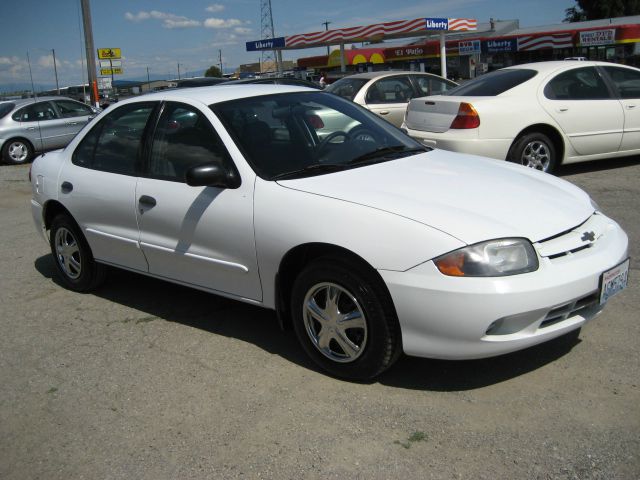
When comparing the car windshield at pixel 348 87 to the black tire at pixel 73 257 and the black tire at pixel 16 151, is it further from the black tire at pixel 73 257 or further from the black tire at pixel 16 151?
the black tire at pixel 16 151

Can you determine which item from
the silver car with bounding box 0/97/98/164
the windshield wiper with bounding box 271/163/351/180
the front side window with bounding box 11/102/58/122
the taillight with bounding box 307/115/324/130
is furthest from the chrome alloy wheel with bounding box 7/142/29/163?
the windshield wiper with bounding box 271/163/351/180

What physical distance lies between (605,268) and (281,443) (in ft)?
5.99

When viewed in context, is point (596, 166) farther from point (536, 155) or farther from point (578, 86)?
point (536, 155)

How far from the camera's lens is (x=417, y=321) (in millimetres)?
3184

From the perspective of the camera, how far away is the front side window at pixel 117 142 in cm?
462

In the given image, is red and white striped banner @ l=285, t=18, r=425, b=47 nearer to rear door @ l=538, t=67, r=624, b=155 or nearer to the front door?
rear door @ l=538, t=67, r=624, b=155

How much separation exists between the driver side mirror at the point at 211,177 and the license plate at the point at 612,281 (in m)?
2.05

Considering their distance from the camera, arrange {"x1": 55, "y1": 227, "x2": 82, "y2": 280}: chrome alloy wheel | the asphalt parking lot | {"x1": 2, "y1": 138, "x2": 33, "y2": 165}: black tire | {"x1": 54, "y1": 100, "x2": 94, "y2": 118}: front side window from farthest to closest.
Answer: {"x1": 54, "y1": 100, "x2": 94, "y2": 118}: front side window
{"x1": 2, "y1": 138, "x2": 33, "y2": 165}: black tire
{"x1": 55, "y1": 227, "x2": 82, "y2": 280}: chrome alloy wheel
the asphalt parking lot

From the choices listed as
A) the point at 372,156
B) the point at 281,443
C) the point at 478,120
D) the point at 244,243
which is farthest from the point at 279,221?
the point at 478,120

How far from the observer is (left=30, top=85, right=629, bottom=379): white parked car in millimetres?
3141

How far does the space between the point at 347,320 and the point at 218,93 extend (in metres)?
1.94

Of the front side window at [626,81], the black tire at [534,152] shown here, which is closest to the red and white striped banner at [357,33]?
the front side window at [626,81]

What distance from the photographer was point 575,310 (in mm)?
3299

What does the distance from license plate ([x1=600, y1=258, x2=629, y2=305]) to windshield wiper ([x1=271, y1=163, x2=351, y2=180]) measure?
156cm
